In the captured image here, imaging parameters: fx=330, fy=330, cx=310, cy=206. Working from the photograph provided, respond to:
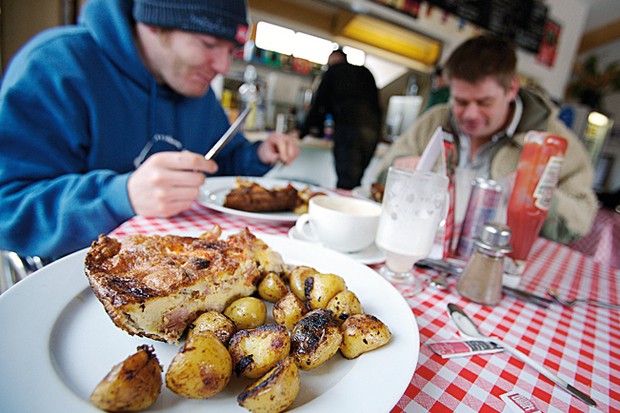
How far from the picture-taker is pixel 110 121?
4.23 ft

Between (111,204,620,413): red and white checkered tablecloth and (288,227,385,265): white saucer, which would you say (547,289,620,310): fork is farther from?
(288,227,385,265): white saucer

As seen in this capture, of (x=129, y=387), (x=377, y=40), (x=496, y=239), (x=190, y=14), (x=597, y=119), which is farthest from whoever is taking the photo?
(x=597, y=119)

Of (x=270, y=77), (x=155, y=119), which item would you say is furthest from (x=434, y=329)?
Result: (x=270, y=77)

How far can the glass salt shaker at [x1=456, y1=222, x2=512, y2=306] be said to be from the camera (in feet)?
2.37

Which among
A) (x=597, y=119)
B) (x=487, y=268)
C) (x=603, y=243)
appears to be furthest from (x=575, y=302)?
(x=597, y=119)

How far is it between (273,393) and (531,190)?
86 cm

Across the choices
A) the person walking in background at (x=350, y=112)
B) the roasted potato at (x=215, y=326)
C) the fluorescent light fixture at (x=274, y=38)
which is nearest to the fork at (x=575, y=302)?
the roasted potato at (x=215, y=326)

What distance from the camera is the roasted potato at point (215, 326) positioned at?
469 millimetres

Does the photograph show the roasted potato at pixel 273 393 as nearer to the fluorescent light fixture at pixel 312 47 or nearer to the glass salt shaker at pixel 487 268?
the glass salt shaker at pixel 487 268

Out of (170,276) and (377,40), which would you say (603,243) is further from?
(170,276)

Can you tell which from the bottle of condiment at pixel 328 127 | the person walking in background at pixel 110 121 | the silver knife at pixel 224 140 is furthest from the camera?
the bottle of condiment at pixel 328 127

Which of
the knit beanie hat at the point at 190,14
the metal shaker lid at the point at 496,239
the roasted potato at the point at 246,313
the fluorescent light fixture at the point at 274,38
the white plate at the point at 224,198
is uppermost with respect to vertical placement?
the fluorescent light fixture at the point at 274,38

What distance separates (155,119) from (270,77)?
2790mm

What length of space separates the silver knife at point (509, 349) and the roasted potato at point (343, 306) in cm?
23
